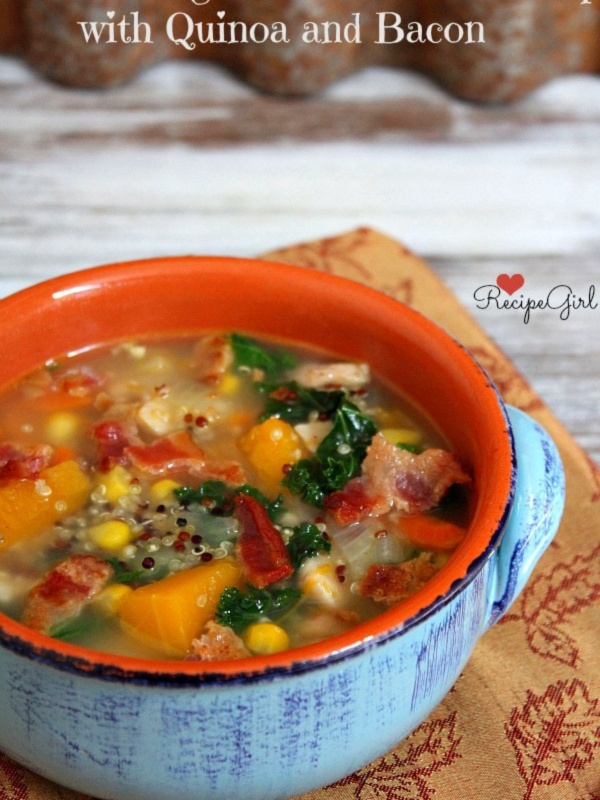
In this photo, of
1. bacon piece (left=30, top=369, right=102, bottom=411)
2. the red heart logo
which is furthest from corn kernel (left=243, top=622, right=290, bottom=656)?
the red heart logo

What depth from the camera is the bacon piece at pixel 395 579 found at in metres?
2.16

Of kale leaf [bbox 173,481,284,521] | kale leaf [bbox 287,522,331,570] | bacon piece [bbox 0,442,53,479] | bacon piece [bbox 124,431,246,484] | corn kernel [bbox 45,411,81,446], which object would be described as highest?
bacon piece [bbox 0,442,53,479]

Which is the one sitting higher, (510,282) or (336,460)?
(336,460)

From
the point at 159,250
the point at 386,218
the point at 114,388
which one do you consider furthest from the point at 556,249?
the point at 114,388

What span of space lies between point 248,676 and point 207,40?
4.57 metres

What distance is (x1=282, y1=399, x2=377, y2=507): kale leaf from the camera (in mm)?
2426

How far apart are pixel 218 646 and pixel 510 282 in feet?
8.23

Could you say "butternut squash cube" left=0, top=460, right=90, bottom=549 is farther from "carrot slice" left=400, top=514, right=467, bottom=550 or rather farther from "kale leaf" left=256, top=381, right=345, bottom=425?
"carrot slice" left=400, top=514, right=467, bottom=550

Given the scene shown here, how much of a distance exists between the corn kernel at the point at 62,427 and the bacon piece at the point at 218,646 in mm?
729

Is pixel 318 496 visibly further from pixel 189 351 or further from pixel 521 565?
pixel 189 351

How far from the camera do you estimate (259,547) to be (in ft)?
7.41

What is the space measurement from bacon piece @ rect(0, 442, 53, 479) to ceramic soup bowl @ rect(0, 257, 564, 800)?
0.30 m

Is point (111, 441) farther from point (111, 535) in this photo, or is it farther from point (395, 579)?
point (395, 579)

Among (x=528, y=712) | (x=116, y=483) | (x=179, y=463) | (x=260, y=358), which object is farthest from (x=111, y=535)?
(x=528, y=712)
